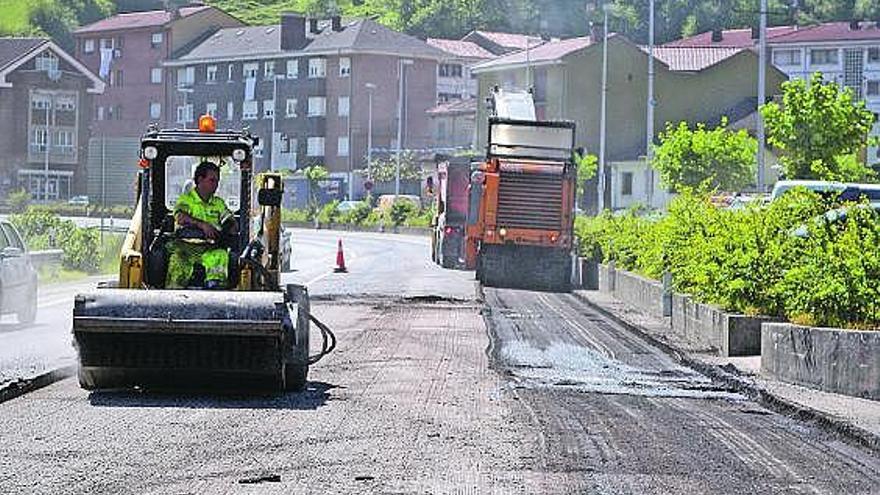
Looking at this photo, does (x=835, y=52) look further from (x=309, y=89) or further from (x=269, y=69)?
(x=269, y=69)

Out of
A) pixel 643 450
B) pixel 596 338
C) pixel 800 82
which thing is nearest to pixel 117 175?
pixel 596 338

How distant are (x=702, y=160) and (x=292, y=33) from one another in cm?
5950

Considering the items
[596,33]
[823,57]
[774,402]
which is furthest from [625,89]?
[774,402]

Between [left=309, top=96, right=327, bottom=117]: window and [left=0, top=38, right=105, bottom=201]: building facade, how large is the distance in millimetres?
30881

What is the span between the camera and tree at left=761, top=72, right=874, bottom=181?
159ft

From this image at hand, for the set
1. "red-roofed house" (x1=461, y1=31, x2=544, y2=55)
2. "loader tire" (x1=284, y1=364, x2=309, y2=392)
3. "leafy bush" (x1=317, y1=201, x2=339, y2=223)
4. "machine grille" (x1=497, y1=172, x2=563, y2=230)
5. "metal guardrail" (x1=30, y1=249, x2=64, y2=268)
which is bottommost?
"loader tire" (x1=284, y1=364, x2=309, y2=392)

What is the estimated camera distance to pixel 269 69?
120875mm

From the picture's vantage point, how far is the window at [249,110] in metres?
119

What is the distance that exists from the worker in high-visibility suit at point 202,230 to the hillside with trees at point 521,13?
8341cm

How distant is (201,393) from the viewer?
1594 centimetres

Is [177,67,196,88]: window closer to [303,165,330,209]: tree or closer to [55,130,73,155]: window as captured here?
[303,165,330,209]: tree

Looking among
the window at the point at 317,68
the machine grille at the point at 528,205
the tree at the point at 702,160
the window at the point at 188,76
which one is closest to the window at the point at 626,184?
the window at the point at 317,68

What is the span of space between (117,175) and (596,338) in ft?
35.8

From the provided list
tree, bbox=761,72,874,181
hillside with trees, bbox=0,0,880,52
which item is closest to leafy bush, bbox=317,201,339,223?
hillside with trees, bbox=0,0,880,52
